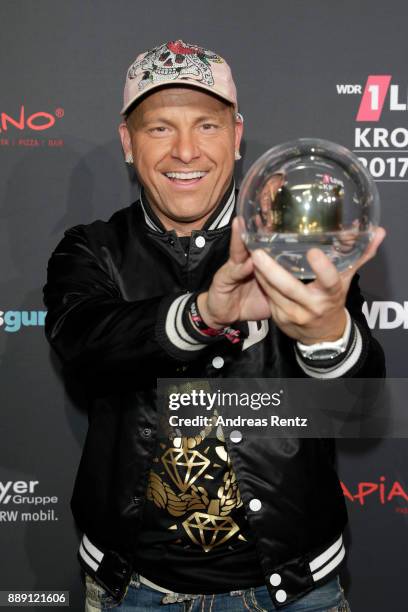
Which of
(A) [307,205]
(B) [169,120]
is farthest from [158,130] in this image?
(A) [307,205]

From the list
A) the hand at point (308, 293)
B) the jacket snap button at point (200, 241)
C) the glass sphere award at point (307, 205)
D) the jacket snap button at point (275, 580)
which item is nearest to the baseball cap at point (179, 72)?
the jacket snap button at point (200, 241)

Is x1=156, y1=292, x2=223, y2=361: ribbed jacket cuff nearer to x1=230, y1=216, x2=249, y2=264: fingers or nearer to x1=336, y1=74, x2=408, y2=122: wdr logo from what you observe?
x1=230, y1=216, x2=249, y2=264: fingers

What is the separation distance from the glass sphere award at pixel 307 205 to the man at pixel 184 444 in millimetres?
268

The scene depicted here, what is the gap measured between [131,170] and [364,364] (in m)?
1.03

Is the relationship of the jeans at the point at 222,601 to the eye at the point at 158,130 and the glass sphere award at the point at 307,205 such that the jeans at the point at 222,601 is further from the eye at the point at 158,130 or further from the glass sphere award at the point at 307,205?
the eye at the point at 158,130

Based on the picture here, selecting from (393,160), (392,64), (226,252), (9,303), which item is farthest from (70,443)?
(392,64)

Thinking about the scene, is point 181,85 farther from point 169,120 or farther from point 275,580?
point 275,580

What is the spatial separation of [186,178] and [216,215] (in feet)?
0.32

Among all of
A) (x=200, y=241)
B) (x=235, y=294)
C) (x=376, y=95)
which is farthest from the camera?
(x=376, y=95)

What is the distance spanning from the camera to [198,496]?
1.46 m

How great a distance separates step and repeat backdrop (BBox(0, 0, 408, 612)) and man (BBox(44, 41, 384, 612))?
1.70 ft

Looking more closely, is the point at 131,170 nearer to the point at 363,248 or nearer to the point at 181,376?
the point at 181,376

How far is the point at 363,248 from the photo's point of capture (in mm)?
1094

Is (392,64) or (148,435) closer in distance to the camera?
(148,435)
